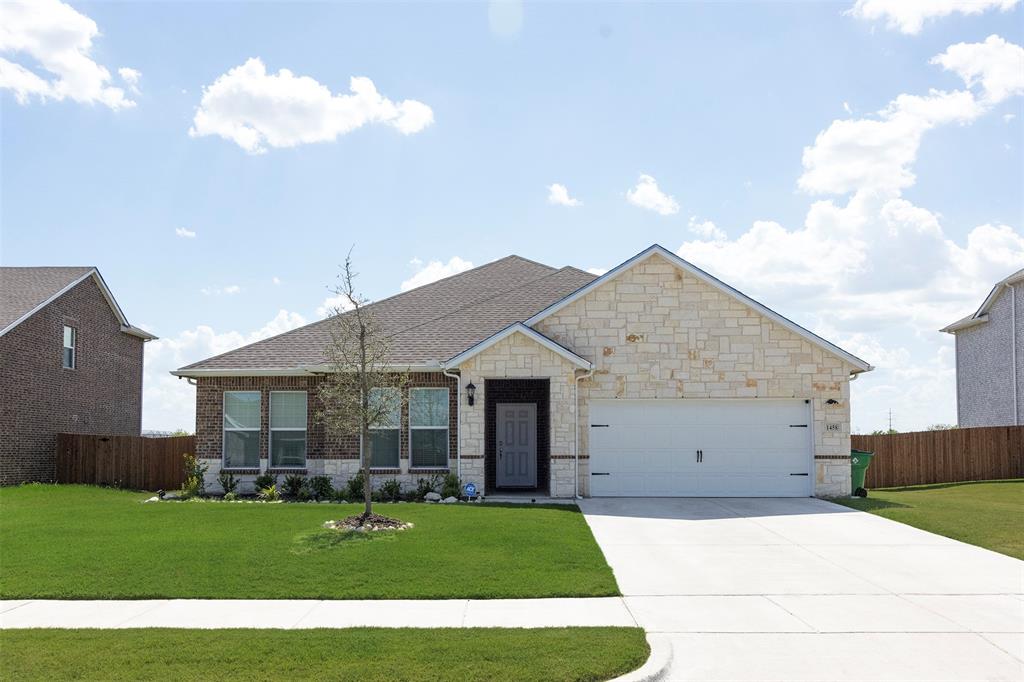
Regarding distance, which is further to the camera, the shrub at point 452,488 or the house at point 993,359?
the house at point 993,359

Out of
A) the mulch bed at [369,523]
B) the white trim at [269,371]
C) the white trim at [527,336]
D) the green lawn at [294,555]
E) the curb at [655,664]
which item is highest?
the white trim at [527,336]

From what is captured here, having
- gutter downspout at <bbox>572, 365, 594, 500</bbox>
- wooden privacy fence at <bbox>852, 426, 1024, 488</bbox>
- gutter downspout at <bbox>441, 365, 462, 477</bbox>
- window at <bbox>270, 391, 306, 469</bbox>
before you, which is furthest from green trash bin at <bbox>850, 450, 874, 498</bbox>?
window at <bbox>270, 391, 306, 469</bbox>

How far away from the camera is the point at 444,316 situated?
22.5 m

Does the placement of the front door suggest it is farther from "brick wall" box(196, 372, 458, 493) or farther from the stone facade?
the stone facade

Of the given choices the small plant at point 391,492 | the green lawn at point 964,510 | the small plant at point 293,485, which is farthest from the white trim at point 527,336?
the green lawn at point 964,510

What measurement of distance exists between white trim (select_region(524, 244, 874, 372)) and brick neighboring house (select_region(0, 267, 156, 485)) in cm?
1595

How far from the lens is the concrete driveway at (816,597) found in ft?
24.0

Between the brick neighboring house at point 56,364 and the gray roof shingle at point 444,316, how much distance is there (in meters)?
8.08

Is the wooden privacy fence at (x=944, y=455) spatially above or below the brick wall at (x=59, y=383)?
below

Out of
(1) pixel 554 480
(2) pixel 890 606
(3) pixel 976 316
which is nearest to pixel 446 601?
(2) pixel 890 606

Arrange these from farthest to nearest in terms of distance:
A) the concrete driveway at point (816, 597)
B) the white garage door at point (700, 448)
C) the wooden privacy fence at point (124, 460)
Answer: the wooden privacy fence at point (124, 460) < the white garage door at point (700, 448) < the concrete driveway at point (816, 597)

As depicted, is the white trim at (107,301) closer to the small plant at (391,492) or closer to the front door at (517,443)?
the small plant at (391,492)

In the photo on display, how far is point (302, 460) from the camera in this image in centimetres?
2012

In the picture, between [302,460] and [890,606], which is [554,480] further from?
[890,606]
